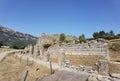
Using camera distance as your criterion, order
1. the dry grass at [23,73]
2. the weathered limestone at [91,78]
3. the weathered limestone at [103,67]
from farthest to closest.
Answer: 1. the dry grass at [23,73]
2. the weathered limestone at [91,78]
3. the weathered limestone at [103,67]

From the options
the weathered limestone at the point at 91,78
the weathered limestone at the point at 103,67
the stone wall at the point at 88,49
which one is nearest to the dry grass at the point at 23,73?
the stone wall at the point at 88,49

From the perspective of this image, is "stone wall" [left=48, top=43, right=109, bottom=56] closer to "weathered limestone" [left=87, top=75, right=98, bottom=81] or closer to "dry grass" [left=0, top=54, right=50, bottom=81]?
"dry grass" [left=0, top=54, right=50, bottom=81]

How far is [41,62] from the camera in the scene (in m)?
21.8

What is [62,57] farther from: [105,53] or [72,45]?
[72,45]

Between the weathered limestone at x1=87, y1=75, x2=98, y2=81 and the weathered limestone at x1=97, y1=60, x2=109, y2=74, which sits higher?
the weathered limestone at x1=97, y1=60, x2=109, y2=74

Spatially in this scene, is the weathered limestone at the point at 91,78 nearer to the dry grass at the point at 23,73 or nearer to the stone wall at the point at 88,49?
the dry grass at the point at 23,73

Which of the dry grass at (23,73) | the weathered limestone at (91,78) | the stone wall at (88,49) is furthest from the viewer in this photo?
the stone wall at (88,49)

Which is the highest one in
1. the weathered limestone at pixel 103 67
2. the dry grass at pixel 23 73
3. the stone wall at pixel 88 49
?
the stone wall at pixel 88 49

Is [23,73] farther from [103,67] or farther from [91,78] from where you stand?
[103,67]

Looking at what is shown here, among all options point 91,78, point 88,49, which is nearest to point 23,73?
point 88,49

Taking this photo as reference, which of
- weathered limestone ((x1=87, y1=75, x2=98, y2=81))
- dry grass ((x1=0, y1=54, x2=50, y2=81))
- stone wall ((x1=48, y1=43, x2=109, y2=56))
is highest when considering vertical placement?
stone wall ((x1=48, y1=43, x2=109, y2=56))

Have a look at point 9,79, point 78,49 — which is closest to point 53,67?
point 9,79

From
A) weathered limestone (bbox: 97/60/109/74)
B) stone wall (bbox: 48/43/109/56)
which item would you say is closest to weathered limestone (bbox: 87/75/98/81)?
weathered limestone (bbox: 97/60/109/74)

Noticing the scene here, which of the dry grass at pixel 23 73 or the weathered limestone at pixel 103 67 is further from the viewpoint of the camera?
the dry grass at pixel 23 73
